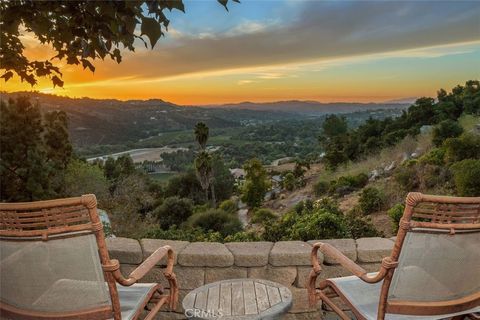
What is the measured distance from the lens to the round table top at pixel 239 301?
2.01 meters

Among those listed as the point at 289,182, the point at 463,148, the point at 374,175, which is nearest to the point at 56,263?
the point at 463,148

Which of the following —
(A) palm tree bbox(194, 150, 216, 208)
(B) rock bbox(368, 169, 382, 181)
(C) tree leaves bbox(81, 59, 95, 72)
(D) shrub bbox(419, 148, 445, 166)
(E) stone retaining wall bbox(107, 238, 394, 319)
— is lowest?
(A) palm tree bbox(194, 150, 216, 208)

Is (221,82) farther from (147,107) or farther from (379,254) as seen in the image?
(379,254)

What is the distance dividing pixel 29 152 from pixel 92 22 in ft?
41.1

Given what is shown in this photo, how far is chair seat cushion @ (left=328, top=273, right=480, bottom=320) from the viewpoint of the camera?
195 centimetres

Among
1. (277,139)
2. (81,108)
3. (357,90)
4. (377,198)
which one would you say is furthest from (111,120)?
(277,139)

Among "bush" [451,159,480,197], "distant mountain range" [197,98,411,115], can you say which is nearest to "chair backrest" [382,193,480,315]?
"bush" [451,159,480,197]

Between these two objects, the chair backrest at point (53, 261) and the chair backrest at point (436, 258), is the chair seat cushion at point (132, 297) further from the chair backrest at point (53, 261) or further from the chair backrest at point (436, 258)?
the chair backrest at point (436, 258)

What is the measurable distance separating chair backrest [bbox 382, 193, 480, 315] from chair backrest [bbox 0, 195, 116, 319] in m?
1.18

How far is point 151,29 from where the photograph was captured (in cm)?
173

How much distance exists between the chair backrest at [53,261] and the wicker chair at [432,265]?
3.72 ft

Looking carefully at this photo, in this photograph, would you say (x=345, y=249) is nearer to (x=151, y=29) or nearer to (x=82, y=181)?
(x=151, y=29)

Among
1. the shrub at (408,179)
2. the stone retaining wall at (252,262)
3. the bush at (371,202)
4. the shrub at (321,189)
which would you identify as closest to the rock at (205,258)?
the stone retaining wall at (252,262)

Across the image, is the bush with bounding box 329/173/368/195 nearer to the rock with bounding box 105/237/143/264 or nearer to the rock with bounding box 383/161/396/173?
the rock with bounding box 383/161/396/173
